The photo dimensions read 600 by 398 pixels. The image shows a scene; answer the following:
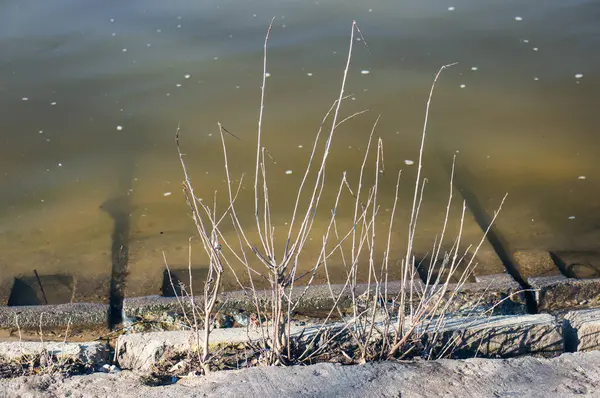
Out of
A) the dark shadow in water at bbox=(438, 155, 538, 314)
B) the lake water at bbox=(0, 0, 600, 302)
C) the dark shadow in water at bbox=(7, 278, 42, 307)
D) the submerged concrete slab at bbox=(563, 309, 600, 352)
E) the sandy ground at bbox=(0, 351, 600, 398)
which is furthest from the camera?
the lake water at bbox=(0, 0, 600, 302)

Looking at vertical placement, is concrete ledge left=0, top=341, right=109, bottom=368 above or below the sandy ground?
below

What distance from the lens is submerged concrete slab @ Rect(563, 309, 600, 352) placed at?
2994 millimetres

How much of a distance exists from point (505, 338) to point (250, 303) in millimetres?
1234

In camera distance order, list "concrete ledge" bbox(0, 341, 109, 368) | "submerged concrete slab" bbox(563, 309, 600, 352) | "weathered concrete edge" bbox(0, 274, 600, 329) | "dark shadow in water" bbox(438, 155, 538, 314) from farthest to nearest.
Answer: "dark shadow in water" bbox(438, 155, 538, 314), "weathered concrete edge" bbox(0, 274, 600, 329), "submerged concrete slab" bbox(563, 309, 600, 352), "concrete ledge" bbox(0, 341, 109, 368)

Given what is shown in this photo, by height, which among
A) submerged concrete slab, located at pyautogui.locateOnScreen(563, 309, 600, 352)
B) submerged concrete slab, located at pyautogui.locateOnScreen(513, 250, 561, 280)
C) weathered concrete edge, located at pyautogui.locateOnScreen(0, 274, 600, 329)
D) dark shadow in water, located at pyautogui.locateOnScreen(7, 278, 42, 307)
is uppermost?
submerged concrete slab, located at pyautogui.locateOnScreen(563, 309, 600, 352)

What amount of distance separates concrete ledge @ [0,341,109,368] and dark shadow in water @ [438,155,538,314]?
198 centimetres

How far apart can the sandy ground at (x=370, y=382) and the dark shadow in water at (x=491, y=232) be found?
0.91 metres

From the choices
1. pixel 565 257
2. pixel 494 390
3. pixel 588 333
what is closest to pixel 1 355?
pixel 494 390

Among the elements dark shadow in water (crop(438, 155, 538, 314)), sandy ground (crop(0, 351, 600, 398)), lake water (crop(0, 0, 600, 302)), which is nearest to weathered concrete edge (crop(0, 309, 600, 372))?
sandy ground (crop(0, 351, 600, 398))

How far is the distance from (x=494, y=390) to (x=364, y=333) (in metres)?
0.56

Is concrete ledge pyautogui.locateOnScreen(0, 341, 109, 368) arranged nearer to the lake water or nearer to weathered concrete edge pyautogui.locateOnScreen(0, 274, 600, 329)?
weathered concrete edge pyautogui.locateOnScreen(0, 274, 600, 329)

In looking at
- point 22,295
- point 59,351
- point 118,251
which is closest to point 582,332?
point 59,351

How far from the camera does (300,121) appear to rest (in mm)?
5684

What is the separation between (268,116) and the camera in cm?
576
